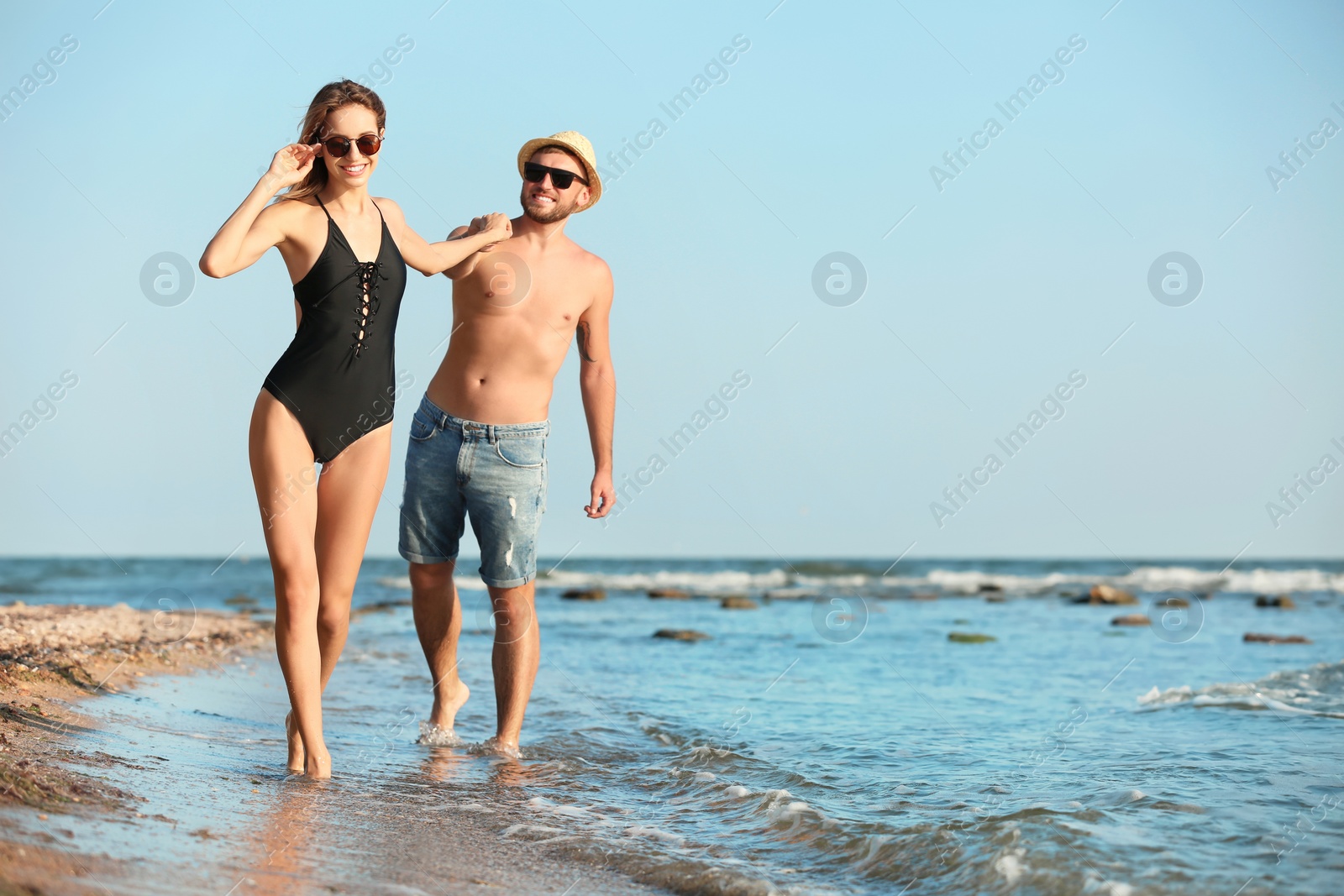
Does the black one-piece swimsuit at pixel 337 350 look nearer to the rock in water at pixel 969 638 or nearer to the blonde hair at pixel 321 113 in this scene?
the blonde hair at pixel 321 113

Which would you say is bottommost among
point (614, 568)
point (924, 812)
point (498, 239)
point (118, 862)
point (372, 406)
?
point (118, 862)

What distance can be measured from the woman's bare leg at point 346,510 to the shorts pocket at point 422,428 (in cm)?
75

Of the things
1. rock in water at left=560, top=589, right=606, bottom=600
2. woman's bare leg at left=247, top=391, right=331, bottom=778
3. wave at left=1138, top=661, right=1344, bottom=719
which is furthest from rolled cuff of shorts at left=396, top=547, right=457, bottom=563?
rock in water at left=560, top=589, right=606, bottom=600

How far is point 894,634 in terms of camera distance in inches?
524

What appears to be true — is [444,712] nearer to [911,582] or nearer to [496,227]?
[496,227]

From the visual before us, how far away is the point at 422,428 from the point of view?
4.72 m

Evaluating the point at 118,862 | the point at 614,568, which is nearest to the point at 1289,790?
the point at 118,862

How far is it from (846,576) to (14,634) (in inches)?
1214

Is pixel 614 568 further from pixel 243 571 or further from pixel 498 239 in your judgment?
pixel 498 239

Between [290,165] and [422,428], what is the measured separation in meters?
1.47

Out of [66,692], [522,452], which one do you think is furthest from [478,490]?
[66,692]

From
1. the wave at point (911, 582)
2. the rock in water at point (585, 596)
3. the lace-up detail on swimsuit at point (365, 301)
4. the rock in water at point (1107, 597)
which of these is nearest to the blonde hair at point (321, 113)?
the lace-up detail on swimsuit at point (365, 301)

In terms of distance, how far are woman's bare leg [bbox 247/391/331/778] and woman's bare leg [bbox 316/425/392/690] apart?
0.34 feet

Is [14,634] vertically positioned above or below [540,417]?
below
